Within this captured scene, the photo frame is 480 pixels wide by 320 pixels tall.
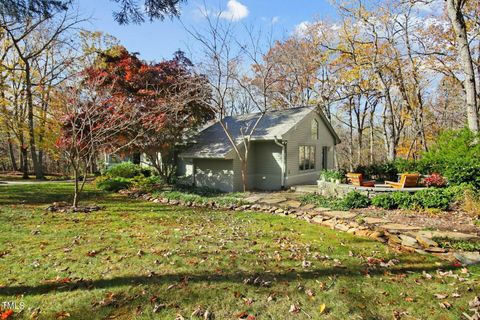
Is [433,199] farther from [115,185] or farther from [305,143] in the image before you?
[115,185]

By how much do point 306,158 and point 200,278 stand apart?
12776mm

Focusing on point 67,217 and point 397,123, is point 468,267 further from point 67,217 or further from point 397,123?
point 397,123

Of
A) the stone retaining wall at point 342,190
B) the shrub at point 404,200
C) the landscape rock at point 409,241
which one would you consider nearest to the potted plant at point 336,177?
the stone retaining wall at point 342,190

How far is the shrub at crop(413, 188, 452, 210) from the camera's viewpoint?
8.15 metres

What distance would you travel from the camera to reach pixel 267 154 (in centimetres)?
1488

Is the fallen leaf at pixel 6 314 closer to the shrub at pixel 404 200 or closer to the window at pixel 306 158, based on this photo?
the shrub at pixel 404 200

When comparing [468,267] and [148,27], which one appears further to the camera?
[148,27]

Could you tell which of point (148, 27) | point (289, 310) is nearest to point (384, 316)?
point (289, 310)

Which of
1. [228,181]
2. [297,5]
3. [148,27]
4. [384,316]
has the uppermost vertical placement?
[297,5]

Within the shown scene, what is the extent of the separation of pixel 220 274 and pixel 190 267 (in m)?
0.57

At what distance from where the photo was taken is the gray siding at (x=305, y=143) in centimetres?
1457

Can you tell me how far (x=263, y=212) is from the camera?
31.7 feet

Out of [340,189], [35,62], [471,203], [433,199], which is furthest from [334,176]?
[35,62]

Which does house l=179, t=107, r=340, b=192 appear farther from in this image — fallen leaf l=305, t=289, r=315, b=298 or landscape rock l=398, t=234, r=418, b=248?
fallen leaf l=305, t=289, r=315, b=298
